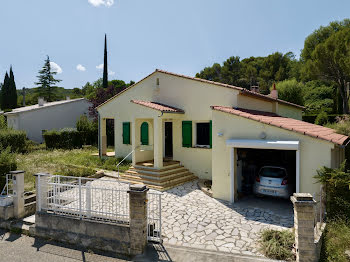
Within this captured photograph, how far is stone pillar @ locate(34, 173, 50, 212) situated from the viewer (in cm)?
739

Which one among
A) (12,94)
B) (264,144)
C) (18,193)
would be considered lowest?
(18,193)

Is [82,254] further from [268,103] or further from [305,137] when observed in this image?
[268,103]

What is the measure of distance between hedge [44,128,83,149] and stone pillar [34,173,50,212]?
55.3ft

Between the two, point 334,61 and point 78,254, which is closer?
point 78,254

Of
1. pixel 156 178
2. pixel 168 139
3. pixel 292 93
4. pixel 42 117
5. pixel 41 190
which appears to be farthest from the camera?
pixel 292 93

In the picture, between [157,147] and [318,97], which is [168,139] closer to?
[157,147]

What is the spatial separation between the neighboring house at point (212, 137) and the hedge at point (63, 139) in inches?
297

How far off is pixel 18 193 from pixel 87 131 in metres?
17.3

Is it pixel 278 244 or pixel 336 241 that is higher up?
pixel 336 241

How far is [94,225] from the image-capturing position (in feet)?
21.3

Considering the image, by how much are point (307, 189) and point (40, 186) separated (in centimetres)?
911

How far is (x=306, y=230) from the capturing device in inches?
204

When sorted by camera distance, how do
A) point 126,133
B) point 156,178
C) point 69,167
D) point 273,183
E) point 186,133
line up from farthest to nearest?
point 126,133
point 69,167
point 186,133
point 156,178
point 273,183

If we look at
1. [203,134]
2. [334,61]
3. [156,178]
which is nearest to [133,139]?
[156,178]
